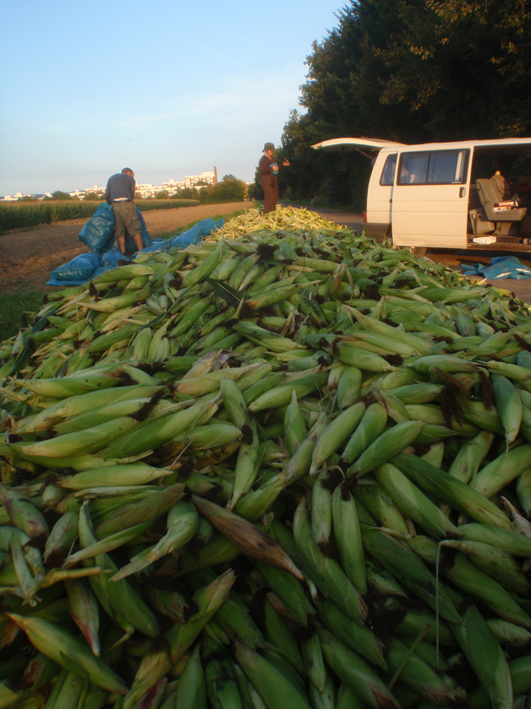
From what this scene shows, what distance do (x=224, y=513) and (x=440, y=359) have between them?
88 centimetres

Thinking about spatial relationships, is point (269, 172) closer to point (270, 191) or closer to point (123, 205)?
point (270, 191)

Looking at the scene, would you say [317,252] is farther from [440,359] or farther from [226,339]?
[440,359]

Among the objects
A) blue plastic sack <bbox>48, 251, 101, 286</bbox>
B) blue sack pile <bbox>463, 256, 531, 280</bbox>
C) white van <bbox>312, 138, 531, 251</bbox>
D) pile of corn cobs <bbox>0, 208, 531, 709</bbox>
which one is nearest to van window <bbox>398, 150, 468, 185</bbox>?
white van <bbox>312, 138, 531, 251</bbox>

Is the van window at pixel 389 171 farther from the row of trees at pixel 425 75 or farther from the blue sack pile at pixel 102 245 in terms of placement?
the row of trees at pixel 425 75

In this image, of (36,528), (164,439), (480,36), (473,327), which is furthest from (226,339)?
(480,36)

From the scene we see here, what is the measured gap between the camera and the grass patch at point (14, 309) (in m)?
5.30

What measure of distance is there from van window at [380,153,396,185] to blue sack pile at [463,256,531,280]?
2625 millimetres

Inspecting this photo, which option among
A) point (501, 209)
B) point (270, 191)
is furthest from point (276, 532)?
point (270, 191)

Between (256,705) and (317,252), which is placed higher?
(317,252)

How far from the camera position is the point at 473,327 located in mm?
1973

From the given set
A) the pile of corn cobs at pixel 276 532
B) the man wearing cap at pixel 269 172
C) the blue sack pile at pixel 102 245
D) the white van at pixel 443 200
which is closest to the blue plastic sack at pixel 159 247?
the blue sack pile at pixel 102 245

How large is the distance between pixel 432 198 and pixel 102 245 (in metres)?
6.66

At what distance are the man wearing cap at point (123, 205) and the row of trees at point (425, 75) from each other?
12.2 m

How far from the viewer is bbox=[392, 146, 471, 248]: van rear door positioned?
8.14 m
